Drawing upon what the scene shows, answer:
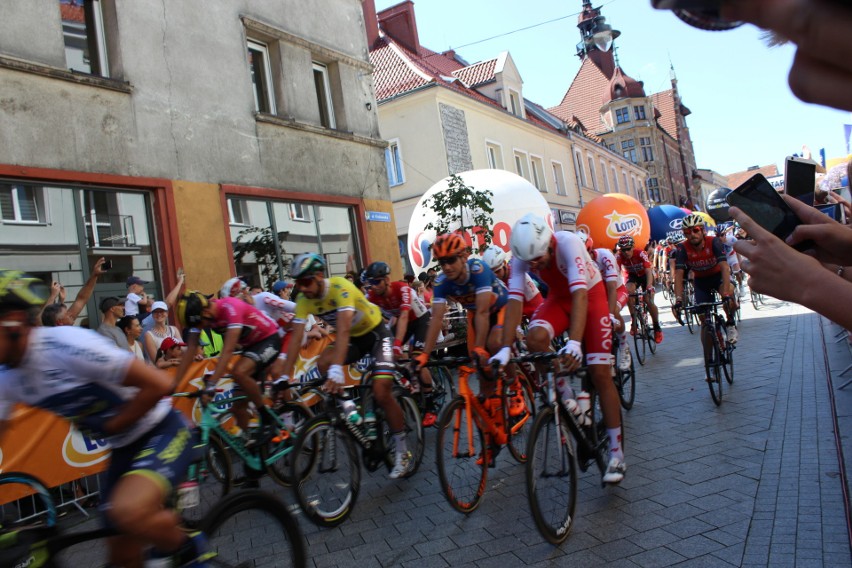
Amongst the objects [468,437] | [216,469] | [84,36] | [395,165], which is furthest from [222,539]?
[395,165]

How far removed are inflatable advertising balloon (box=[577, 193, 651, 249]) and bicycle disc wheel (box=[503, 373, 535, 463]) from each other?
66.9 feet

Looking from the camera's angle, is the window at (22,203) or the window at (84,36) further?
the window at (84,36)

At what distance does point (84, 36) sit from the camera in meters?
11.1

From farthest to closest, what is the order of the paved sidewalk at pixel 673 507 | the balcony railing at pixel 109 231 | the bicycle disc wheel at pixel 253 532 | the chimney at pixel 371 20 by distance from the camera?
the chimney at pixel 371 20 → the balcony railing at pixel 109 231 → the paved sidewalk at pixel 673 507 → the bicycle disc wheel at pixel 253 532

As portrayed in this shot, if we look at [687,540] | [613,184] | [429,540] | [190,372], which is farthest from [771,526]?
[613,184]

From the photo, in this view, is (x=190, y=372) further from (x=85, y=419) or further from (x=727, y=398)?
(x=727, y=398)

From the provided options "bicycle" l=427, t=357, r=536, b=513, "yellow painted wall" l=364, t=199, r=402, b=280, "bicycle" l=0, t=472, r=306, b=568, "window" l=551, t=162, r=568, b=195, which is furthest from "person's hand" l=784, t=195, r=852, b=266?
"window" l=551, t=162, r=568, b=195

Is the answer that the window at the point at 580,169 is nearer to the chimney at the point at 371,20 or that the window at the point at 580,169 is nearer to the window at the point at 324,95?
the chimney at the point at 371,20

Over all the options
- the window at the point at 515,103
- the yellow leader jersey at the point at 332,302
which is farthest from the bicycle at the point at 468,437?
the window at the point at 515,103

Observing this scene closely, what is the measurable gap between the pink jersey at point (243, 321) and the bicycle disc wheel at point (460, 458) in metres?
2.51

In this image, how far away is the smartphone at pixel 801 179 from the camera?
2.78m

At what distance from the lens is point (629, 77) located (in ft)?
258

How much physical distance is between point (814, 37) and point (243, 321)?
6.29 meters

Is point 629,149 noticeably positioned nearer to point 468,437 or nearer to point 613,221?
point 613,221
